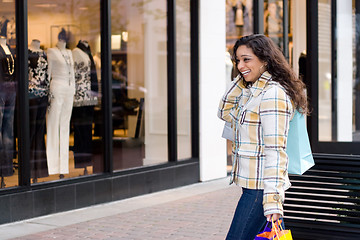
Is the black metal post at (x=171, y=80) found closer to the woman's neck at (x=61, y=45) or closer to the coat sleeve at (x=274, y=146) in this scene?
the woman's neck at (x=61, y=45)

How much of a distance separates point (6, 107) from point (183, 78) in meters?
3.58

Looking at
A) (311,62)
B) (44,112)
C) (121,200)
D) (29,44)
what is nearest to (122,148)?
(121,200)

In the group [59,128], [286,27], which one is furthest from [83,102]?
[286,27]

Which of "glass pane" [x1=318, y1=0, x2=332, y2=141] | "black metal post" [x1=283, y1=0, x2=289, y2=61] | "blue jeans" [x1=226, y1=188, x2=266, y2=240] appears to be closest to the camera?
"blue jeans" [x1=226, y1=188, x2=266, y2=240]

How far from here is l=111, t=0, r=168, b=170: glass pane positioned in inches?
359

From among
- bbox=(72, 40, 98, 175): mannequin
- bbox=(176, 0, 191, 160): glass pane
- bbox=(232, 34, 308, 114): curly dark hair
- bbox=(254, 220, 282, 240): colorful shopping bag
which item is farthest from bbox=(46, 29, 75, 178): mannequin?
bbox=(254, 220, 282, 240): colorful shopping bag

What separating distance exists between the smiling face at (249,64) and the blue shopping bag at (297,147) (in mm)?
321

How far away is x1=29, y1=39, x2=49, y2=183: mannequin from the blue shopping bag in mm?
4756

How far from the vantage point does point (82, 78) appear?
8555 millimetres

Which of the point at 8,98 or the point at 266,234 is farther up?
the point at 8,98

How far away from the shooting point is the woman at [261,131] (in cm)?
346

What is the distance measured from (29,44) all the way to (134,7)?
2.23m

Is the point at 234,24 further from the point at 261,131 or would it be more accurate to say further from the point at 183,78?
the point at 261,131

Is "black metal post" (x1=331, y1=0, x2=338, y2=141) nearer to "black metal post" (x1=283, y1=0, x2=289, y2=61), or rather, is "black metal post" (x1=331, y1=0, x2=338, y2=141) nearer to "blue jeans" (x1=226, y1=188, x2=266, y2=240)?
"blue jeans" (x1=226, y1=188, x2=266, y2=240)
